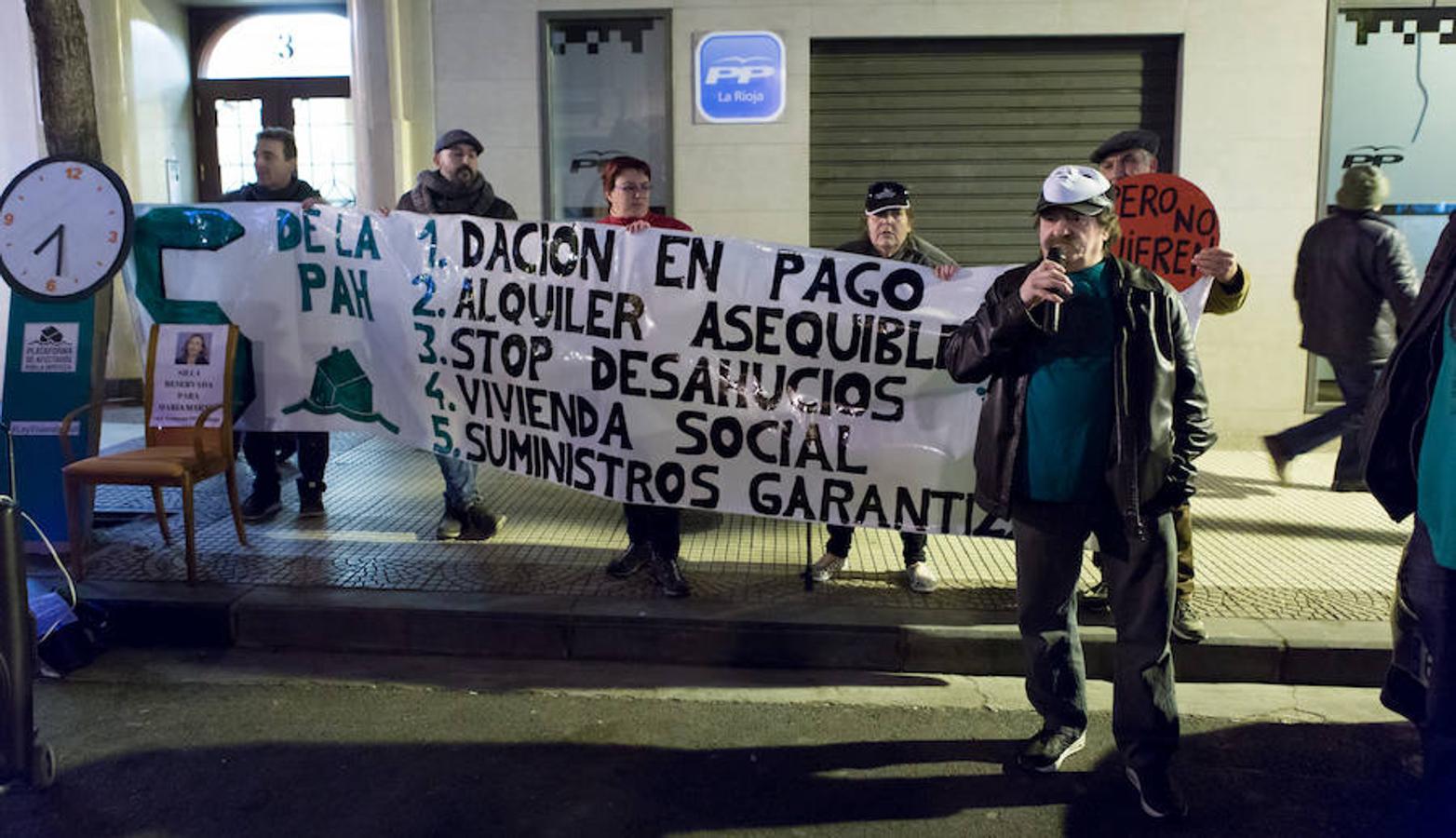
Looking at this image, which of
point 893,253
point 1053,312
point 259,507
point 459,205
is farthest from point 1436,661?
point 259,507

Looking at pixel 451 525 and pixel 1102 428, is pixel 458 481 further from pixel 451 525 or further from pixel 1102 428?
pixel 1102 428

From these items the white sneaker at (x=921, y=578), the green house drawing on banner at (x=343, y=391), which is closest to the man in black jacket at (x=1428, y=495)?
the white sneaker at (x=921, y=578)

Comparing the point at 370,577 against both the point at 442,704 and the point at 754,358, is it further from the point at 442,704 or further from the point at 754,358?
the point at 754,358

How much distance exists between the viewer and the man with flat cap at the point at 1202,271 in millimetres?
4344

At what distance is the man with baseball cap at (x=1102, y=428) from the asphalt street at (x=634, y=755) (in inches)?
17.8

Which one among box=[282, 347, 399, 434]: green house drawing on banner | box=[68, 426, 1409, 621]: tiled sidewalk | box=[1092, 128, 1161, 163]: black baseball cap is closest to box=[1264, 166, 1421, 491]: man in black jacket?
box=[68, 426, 1409, 621]: tiled sidewalk

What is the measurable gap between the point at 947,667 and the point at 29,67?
904 centimetres

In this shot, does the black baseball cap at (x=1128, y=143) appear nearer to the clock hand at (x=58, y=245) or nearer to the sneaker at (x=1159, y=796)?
the sneaker at (x=1159, y=796)

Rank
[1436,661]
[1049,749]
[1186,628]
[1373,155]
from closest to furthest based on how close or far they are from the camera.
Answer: [1436,661] → [1049,749] → [1186,628] → [1373,155]

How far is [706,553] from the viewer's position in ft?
20.3

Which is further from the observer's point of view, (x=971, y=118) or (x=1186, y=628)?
(x=971, y=118)

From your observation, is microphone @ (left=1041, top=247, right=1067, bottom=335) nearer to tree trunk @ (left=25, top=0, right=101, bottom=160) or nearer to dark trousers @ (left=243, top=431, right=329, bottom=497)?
dark trousers @ (left=243, top=431, right=329, bottom=497)

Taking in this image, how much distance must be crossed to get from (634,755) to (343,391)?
2.98 m

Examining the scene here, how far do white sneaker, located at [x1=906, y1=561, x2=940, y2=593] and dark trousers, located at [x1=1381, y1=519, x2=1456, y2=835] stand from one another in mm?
2289
